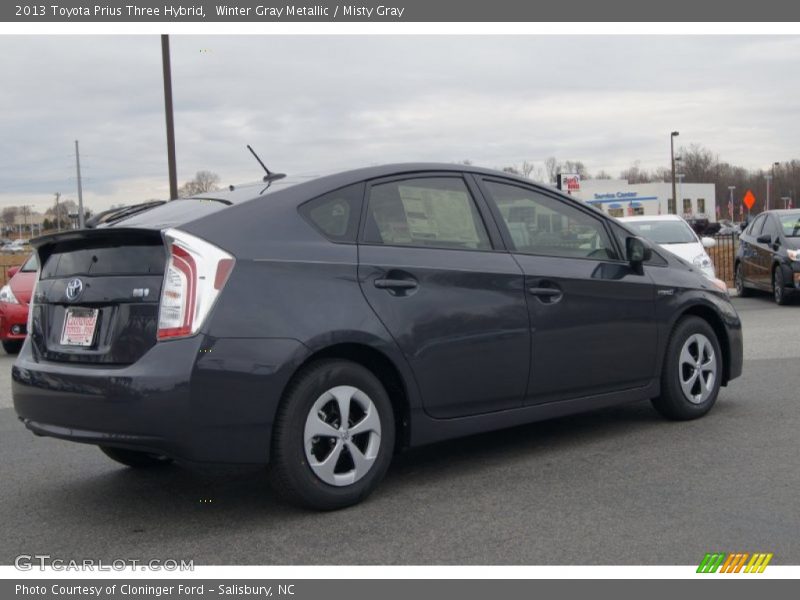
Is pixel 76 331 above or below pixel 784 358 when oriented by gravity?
above

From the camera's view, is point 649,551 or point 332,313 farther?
point 332,313

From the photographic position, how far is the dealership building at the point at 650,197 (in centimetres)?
8719

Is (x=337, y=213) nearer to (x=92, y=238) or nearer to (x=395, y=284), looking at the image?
(x=395, y=284)

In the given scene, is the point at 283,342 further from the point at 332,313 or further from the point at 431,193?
the point at 431,193

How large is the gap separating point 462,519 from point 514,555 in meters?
0.54

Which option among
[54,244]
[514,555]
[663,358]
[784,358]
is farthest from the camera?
[784,358]

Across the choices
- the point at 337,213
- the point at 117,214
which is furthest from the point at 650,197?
the point at 337,213

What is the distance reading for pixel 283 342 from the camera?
4.26 m

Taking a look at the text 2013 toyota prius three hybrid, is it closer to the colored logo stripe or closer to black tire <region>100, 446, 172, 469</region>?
black tire <region>100, 446, 172, 469</region>

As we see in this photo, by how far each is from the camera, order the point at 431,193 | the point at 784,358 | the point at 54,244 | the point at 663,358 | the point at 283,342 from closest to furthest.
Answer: the point at 283,342
the point at 54,244
the point at 431,193
the point at 663,358
the point at 784,358

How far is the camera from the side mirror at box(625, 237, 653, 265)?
6004 mm

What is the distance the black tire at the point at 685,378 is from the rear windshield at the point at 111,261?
3429 millimetres

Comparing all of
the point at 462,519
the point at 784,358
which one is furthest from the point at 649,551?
the point at 784,358

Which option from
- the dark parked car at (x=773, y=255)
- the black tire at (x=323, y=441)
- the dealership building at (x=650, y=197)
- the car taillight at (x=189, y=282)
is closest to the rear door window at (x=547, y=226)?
the black tire at (x=323, y=441)
